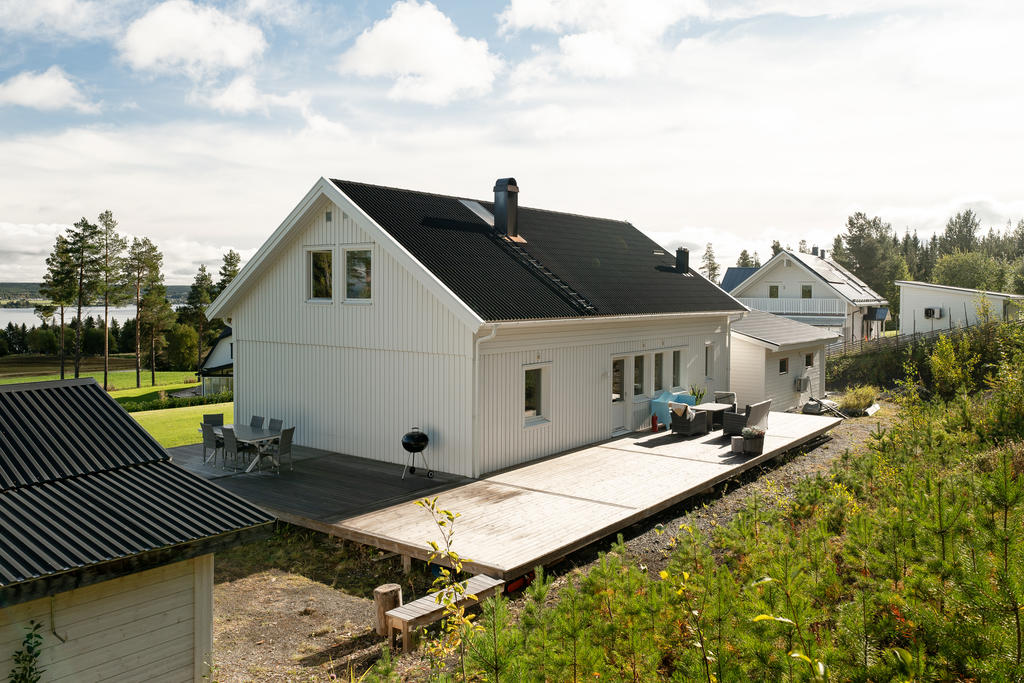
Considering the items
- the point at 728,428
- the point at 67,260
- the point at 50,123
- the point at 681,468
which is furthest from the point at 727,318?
the point at 67,260

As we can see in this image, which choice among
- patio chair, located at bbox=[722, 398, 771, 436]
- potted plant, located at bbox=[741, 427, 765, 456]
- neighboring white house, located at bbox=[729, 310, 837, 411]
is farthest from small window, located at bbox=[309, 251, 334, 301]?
neighboring white house, located at bbox=[729, 310, 837, 411]

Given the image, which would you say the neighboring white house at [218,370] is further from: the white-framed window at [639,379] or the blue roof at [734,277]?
the blue roof at [734,277]

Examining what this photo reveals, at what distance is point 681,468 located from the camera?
12.3 metres

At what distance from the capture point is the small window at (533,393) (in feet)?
41.5

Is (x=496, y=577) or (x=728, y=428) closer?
(x=496, y=577)

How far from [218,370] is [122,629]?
105 feet

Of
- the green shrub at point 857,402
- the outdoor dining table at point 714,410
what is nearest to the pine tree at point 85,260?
the outdoor dining table at point 714,410

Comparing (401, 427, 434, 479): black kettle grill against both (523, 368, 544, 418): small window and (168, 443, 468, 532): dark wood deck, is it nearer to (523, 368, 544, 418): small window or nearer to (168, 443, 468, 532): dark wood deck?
(168, 443, 468, 532): dark wood deck

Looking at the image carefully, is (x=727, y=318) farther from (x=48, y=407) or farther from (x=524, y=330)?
(x=48, y=407)

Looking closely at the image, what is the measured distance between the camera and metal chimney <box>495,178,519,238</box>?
15.1 m

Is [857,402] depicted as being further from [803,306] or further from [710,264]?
[710,264]

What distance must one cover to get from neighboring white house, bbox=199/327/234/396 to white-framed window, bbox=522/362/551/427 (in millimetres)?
25973

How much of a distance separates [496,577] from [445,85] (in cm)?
938

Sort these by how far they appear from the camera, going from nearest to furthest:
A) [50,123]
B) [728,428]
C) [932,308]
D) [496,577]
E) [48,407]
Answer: [48,407], [496,577], [728,428], [50,123], [932,308]
